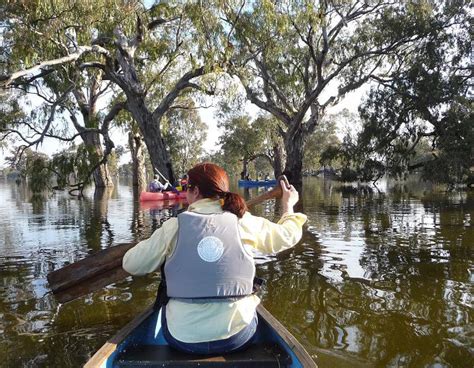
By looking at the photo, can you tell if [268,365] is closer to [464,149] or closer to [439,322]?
[439,322]

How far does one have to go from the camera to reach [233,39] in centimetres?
1853

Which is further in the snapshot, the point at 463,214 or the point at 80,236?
the point at 463,214

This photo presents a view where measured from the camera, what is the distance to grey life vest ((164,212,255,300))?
225 cm

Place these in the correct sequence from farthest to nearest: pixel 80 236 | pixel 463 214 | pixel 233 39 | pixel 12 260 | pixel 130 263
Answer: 1. pixel 233 39
2. pixel 463 214
3. pixel 80 236
4. pixel 12 260
5. pixel 130 263

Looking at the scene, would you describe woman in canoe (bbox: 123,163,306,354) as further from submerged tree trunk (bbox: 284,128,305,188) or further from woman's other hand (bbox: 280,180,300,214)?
submerged tree trunk (bbox: 284,128,305,188)

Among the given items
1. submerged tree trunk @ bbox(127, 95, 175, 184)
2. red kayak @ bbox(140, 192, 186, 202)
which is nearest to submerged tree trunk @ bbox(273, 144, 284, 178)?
submerged tree trunk @ bbox(127, 95, 175, 184)

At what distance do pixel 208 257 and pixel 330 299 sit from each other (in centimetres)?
314

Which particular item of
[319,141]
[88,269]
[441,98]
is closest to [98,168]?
[441,98]

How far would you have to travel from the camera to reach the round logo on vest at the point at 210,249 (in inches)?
88.4

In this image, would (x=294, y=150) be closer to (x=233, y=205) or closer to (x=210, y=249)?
(x=233, y=205)

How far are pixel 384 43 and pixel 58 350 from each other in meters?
22.3

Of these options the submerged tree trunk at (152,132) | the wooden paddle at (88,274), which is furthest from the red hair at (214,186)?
the submerged tree trunk at (152,132)

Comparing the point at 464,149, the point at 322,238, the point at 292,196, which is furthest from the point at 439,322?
the point at 464,149

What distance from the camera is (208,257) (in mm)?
2244
